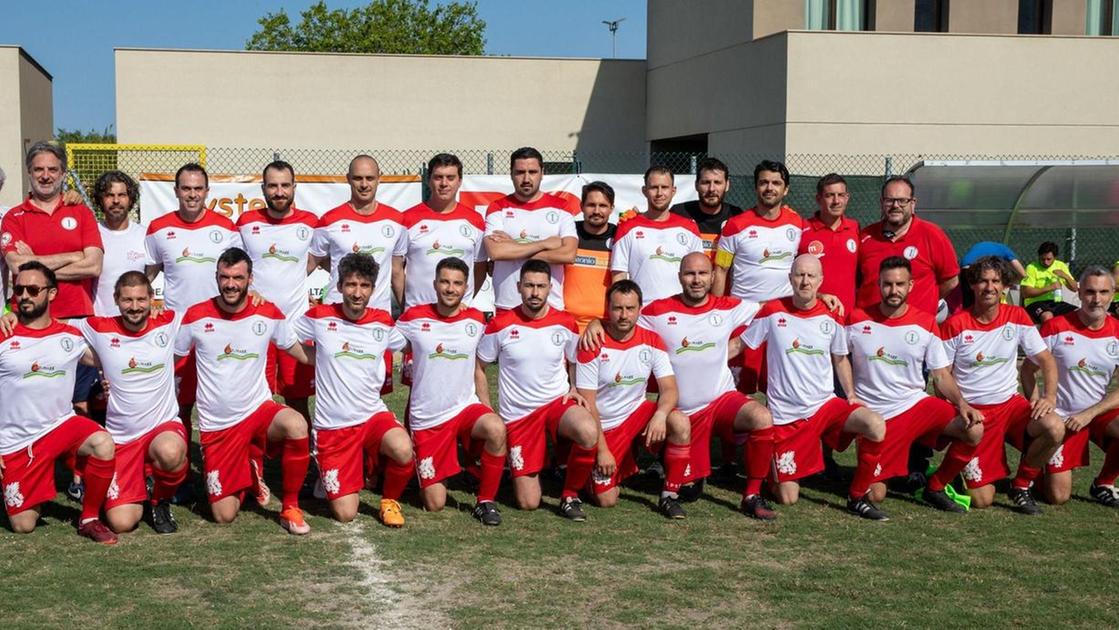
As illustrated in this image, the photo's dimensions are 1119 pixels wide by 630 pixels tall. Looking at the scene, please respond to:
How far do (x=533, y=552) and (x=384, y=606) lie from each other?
91cm

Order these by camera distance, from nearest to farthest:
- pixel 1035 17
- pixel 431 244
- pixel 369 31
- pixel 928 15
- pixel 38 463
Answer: pixel 38 463 < pixel 431 244 < pixel 928 15 < pixel 1035 17 < pixel 369 31

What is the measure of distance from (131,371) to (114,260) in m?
1.18

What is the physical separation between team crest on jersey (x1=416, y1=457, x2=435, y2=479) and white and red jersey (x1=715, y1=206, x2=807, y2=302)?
6.67 ft

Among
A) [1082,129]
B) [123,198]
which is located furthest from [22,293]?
[1082,129]

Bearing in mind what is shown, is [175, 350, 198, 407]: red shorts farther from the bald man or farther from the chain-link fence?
the chain-link fence

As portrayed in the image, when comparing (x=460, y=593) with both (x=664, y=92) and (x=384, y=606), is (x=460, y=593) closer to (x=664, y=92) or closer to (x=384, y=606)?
(x=384, y=606)

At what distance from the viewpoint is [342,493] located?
5539 millimetres

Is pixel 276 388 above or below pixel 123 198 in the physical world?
below

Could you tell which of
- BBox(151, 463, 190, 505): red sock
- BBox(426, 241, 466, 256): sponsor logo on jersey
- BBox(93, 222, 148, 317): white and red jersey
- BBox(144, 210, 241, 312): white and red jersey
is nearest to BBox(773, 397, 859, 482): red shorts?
BBox(426, 241, 466, 256): sponsor logo on jersey

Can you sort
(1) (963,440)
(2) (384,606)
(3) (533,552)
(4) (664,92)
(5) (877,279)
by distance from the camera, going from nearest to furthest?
(2) (384,606) → (3) (533,552) → (1) (963,440) → (5) (877,279) → (4) (664,92)

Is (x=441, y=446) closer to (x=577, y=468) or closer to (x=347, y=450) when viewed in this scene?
(x=347, y=450)

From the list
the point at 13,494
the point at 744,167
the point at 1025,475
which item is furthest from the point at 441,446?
the point at 744,167

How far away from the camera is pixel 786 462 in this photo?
5.91 meters

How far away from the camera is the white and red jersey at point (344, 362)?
18.5 ft
